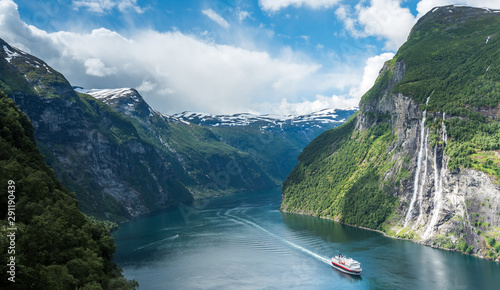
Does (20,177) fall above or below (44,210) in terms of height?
above

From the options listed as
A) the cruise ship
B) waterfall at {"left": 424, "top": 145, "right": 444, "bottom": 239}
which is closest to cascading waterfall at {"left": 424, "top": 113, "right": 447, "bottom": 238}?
waterfall at {"left": 424, "top": 145, "right": 444, "bottom": 239}

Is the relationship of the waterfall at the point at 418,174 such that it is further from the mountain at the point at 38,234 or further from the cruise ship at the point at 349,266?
the mountain at the point at 38,234

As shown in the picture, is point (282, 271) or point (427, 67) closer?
point (282, 271)

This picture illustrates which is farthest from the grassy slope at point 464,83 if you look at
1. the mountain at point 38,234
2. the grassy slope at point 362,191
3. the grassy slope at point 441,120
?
the mountain at point 38,234

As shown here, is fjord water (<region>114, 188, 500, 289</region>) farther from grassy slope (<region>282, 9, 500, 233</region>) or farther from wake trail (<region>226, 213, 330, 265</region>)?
grassy slope (<region>282, 9, 500, 233</region>)

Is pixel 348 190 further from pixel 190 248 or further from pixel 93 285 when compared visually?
pixel 93 285

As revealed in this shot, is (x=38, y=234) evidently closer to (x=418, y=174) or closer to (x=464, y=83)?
(x=418, y=174)

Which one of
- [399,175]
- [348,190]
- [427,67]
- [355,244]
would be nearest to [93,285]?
[355,244]
